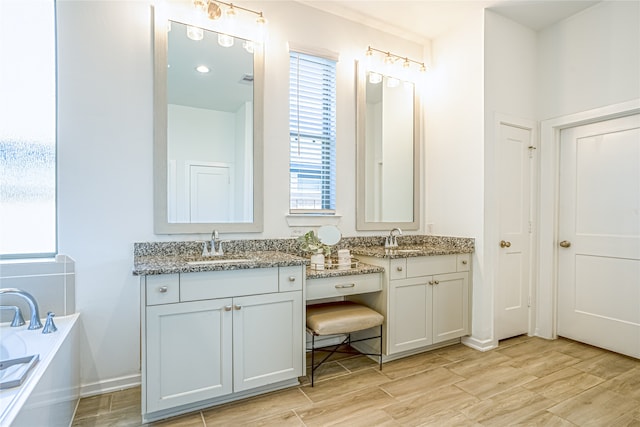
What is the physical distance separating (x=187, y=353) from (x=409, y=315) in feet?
5.51

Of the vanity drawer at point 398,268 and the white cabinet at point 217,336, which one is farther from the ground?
the vanity drawer at point 398,268

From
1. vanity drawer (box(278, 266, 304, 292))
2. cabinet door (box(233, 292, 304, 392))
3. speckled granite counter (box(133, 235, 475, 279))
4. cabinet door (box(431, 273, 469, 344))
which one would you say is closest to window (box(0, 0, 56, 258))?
speckled granite counter (box(133, 235, 475, 279))

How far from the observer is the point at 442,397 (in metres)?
2.19

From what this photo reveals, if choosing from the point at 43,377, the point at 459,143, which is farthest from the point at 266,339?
the point at 459,143

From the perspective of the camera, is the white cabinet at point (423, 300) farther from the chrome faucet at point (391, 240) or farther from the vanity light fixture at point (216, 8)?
the vanity light fixture at point (216, 8)

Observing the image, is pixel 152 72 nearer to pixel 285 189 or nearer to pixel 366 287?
pixel 285 189

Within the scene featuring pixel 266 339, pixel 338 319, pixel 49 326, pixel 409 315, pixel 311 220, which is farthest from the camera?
pixel 311 220

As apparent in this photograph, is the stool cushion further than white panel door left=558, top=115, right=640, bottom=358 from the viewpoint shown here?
No

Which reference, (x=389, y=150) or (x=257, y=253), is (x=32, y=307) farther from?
(x=389, y=150)

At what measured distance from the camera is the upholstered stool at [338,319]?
2.30 meters

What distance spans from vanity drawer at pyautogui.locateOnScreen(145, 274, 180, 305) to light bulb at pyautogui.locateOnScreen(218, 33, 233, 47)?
1.77 metres

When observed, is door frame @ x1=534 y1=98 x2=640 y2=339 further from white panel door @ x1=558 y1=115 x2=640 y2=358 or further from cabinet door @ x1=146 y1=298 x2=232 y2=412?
cabinet door @ x1=146 y1=298 x2=232 y2=412

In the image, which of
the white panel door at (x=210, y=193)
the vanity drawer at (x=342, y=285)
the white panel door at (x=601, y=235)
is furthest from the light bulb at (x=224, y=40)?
the white panel door at (x=601, y=235)

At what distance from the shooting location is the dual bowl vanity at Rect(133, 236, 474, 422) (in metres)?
1.89
